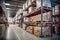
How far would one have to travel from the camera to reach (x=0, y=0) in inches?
606

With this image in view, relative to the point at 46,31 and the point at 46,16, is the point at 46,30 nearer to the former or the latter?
the point at 46,31

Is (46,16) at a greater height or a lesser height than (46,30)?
greater

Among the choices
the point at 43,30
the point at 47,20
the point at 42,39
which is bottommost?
the point at 42,39

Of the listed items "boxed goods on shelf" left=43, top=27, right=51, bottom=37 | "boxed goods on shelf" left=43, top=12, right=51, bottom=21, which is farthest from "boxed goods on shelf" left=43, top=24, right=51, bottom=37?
"boxed goods on shelf" left=43, top=12, right=51, bottom=21

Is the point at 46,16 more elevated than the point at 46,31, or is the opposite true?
the point at 46,16

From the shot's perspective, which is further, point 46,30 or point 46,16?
point 46,16

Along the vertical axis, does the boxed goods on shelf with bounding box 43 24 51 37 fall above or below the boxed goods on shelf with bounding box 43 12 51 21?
below

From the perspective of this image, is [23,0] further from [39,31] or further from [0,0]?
[39,31]

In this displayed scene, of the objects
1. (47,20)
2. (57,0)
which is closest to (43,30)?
(47,20)

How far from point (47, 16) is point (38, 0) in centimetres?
126

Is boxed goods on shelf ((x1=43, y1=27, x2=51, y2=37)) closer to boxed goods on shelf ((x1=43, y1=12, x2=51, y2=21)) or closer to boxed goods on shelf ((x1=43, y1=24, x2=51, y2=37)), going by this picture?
boxed goods on shelf ((x1=43, y1=24, x2=51, y2=37))

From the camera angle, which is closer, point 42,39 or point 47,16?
point 42,39

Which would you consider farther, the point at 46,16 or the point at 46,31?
the point at 46,16

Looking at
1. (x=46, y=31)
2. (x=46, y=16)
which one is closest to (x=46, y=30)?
(x=46, y=31)
